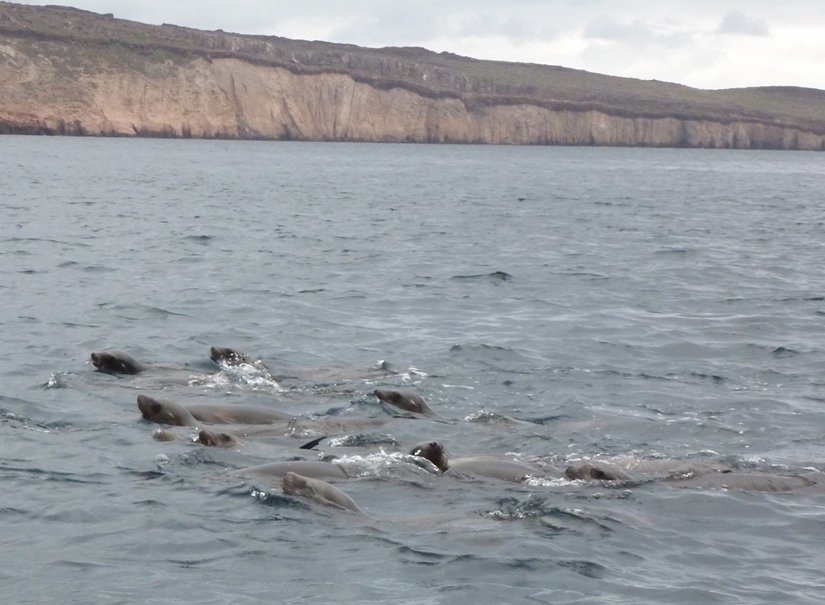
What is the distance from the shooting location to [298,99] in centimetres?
11300

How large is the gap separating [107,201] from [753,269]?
2381cm

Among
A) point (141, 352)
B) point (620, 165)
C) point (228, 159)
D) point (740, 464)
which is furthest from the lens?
point (620, 165)

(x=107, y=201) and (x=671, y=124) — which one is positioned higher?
(x=671, y=124)

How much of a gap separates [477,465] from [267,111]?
338 feet

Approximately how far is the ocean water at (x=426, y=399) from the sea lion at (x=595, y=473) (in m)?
0.18

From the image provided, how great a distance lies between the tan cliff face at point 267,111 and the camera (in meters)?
96.4

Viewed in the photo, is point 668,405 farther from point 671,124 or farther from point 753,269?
point 671,124

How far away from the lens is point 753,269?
27641mm

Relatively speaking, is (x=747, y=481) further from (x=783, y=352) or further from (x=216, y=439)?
(x=783, y=352)

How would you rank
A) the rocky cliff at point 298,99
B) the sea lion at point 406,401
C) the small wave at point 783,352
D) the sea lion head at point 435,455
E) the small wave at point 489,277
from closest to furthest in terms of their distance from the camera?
Answer: 1. the sea lion head at point 435,455
2. the sea lion at point 406,401
3. the small wave at point 783,352
4. the small wave at point 489,277
5. the rocky cliff at point 298,99

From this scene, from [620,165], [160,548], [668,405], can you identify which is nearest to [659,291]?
[668,405]

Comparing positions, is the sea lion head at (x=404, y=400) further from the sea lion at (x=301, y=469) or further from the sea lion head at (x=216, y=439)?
the sea lion at (x=301, y=469)

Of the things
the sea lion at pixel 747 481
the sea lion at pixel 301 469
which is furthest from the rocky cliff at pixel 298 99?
the sea lion at pixel 747 481

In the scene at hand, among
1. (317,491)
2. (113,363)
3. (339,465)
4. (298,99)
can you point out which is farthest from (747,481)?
(298,99)
